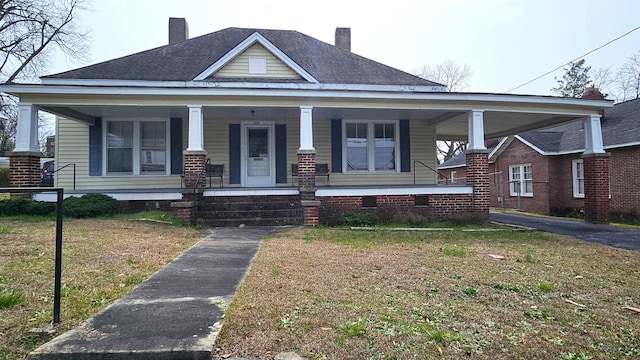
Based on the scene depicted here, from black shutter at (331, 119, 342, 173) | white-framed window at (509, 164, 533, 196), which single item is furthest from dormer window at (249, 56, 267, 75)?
white-framed window at (509, 164, 533, 196)

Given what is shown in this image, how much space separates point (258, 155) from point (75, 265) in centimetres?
775

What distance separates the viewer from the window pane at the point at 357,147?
40.1 ft

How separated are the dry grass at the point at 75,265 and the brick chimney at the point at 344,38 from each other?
445 inches

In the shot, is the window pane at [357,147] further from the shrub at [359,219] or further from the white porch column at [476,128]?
the white porch column at [476,128]

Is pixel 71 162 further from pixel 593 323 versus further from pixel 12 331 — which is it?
pixel 593 323

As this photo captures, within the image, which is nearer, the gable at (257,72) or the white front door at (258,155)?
the gable at (257,72)

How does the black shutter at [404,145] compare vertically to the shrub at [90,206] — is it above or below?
above

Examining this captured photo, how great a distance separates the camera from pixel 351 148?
12242 mm

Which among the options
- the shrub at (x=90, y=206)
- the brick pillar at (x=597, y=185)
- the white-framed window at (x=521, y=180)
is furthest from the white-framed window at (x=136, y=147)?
the white-framed window at (x=521, y=180)

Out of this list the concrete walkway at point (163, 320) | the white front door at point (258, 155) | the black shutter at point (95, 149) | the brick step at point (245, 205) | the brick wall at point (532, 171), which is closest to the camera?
the concrete walkway at point (163, 320)

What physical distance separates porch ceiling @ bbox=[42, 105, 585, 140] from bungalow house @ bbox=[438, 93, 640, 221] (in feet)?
8.42

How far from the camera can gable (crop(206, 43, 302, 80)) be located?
1174 cm

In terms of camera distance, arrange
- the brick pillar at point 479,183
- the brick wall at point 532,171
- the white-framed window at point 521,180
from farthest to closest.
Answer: the white-framed window at point 521,180, the brick wall at point 532,171, the brick pillar at point 479,183

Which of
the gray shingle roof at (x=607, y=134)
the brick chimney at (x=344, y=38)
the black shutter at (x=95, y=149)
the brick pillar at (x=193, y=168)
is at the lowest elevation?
the brick pillar at (x=193, y=168)
